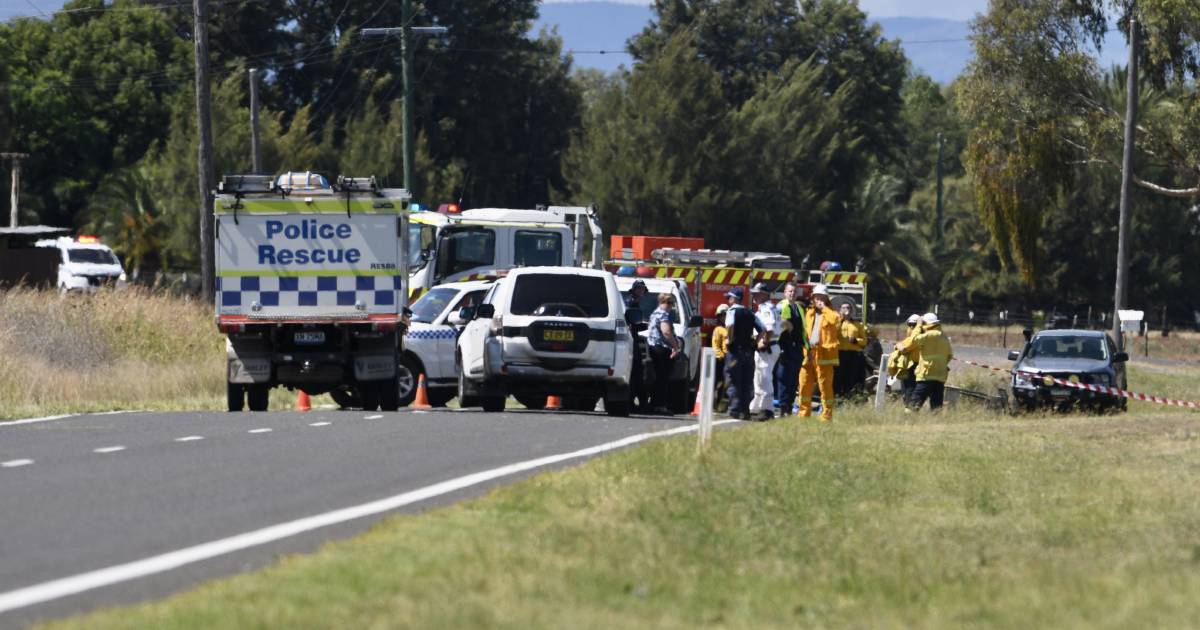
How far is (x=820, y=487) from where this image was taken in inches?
518

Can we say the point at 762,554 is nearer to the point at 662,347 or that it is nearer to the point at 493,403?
the point at 493,403

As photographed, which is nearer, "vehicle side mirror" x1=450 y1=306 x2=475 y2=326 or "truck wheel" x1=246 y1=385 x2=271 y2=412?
"vehicle side mirror" x1=450 y1=306 x2=475 y2=326

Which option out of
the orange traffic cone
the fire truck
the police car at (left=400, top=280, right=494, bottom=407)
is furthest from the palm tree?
the orange traffic cone

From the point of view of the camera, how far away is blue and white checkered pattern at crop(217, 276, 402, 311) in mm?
21969

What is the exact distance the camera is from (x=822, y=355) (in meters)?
21.6

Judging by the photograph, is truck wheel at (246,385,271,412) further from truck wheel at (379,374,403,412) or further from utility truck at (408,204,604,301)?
utility truck at (408,204,604,301)

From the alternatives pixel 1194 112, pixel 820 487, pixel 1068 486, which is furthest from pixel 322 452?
pixel 1194 112

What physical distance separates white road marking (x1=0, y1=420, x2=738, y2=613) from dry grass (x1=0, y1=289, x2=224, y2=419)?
32.0ft

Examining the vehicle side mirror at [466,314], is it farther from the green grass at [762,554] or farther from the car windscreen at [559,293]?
the green grass at [762,554]

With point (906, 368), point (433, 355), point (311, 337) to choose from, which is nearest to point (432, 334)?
point (433, 355)

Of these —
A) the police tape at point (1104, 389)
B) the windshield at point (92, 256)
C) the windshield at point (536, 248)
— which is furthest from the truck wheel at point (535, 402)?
the windshield at point (92, 256)

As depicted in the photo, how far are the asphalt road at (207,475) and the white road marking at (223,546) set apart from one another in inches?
2.6

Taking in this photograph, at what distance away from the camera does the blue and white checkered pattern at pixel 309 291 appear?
72.1ft

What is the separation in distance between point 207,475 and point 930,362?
14.3 m
